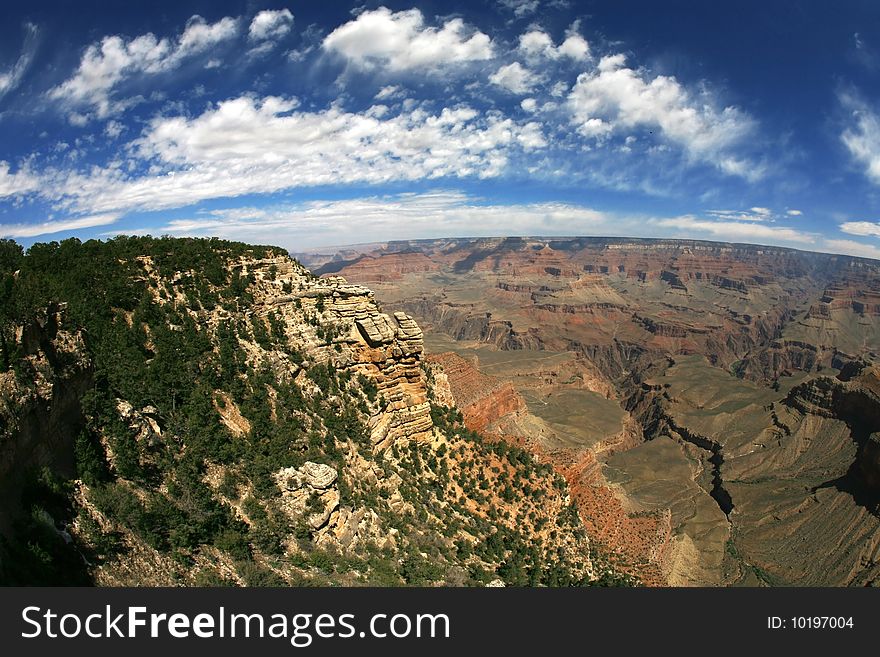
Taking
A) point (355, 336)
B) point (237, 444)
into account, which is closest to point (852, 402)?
point (355, 336)

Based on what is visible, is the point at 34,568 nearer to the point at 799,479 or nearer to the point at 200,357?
the point at 200,357

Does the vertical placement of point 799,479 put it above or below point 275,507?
below

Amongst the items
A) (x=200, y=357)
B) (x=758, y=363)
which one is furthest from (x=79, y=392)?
(x=758, y=363)

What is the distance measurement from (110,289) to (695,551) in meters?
57.7

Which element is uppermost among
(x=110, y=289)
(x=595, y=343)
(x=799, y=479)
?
(x=110, y=289)

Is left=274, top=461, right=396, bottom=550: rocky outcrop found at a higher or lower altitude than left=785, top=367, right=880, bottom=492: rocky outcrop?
higher

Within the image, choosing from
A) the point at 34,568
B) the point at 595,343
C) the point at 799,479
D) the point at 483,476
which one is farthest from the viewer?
the point at 595,343

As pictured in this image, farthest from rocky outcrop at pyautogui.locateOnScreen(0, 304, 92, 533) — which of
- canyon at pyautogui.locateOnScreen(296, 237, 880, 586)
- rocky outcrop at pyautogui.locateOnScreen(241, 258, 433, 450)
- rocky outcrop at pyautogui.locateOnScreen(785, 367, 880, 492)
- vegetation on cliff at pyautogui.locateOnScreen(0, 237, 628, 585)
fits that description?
rocky outcrop at pyautogui.locateOnScreen(785, 367, 880, 492)

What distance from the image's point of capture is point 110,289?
22.9m

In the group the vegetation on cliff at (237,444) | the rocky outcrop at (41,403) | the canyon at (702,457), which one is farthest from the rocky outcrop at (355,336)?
the rocky outcrop at (41,403)

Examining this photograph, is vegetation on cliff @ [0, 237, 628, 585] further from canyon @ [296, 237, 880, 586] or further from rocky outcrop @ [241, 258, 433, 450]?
canyon @ [296, 237, 880, 586]

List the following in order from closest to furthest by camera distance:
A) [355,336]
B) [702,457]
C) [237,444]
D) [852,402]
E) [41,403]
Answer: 1. [41,403]
2. [237,444]
3. [355,336]
4. [852,402]
5. [702,457]

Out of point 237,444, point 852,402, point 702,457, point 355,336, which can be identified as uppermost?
point 355,336

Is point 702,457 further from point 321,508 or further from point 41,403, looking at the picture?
point 41,403
